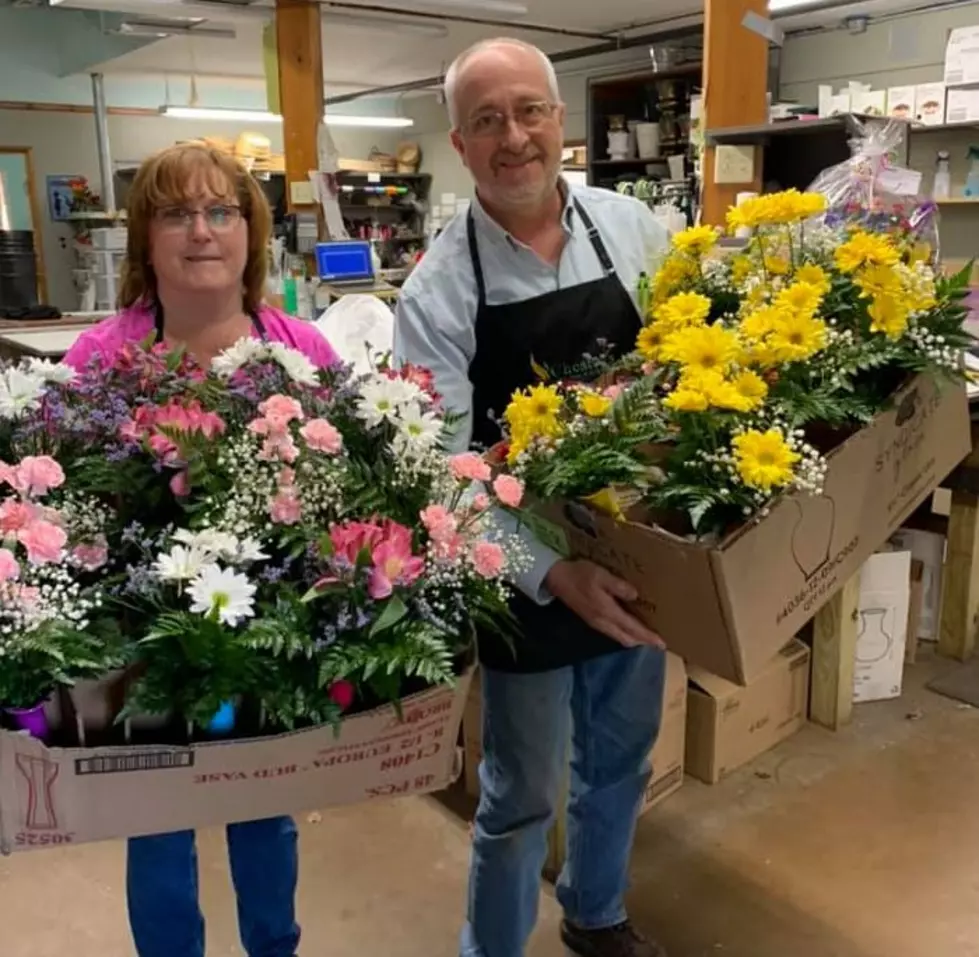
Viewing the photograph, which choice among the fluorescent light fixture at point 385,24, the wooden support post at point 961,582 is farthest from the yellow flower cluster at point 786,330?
the fluorescent light fixture at point 385,24

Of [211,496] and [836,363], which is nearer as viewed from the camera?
[211,496]

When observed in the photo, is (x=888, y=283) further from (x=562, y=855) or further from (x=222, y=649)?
(x=562, y=855)

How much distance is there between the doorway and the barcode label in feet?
31.8

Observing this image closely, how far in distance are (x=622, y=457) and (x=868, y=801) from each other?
1711mm

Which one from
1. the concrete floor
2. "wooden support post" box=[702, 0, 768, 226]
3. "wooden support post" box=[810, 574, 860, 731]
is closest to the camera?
the concrete floor

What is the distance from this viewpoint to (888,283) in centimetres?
138

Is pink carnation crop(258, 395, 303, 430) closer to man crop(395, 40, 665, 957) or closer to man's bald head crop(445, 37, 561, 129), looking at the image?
man crop(395, 40, 665, 957)

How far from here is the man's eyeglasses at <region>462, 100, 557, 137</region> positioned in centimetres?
164

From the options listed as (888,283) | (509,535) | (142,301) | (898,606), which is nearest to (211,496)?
(509,535)

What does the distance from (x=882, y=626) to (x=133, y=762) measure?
2.44m

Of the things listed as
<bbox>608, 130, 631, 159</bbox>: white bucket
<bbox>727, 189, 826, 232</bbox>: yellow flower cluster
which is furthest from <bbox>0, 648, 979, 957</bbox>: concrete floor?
<bbox>608, 130, 631, 159</bbox>: white bucket

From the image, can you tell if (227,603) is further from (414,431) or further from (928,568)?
(928,568)

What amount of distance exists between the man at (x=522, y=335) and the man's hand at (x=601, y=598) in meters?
0.10

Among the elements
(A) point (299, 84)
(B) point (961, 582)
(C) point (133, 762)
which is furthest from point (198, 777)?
(A) point (299, 84)
